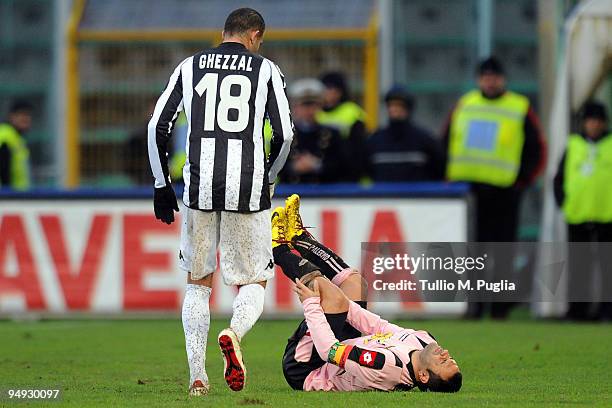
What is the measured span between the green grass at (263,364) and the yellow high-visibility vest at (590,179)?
1223 millimetres

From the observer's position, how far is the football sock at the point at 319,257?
30.1 ft

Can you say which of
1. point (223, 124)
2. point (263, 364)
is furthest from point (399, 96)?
point (223, 124)

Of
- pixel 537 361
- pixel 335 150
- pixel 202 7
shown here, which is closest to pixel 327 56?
pixel 202 7

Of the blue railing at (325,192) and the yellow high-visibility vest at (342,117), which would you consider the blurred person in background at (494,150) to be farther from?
the yellow high-visibility vest at (342,117)

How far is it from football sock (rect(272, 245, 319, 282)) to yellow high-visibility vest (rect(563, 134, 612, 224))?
633 cm

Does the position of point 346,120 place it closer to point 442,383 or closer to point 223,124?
point 223,124

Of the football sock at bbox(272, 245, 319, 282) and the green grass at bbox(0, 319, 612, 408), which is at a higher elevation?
the football sock at bbox(272, 245, 319, 282)

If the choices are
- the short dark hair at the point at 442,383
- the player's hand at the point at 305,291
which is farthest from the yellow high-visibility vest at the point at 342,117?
the short dark hair at the point at 442,383

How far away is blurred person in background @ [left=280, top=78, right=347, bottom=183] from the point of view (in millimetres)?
15023

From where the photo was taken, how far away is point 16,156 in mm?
16500

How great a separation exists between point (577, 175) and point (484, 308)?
1.57m

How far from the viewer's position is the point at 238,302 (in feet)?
27.2

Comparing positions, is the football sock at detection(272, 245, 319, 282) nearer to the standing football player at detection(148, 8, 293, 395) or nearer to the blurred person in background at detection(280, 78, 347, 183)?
the standing football player at detection(148, 8, 293, 395)

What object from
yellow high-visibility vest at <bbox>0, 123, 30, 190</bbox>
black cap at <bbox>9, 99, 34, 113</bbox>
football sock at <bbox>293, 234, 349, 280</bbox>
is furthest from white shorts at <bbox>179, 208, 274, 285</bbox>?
black cap at <bbox>9, 99, 34, 113</bbox>
